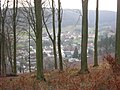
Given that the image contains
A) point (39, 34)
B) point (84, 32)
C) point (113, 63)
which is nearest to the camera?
point (113, 63)

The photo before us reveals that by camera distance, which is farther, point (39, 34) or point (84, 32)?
point (84, 32)

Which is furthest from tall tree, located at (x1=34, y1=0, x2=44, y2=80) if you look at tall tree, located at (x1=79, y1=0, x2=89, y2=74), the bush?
the bush

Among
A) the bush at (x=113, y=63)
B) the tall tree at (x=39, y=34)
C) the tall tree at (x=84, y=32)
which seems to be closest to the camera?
the bush at (x=113, y=63)

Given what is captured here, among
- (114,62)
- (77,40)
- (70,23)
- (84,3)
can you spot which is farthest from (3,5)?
(70,23)

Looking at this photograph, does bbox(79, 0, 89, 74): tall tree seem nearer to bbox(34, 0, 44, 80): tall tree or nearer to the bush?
bbox(34, 0, 44, 80): tall tree

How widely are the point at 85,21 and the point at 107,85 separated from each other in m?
7.40

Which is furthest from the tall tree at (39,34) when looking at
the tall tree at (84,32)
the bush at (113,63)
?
the bush at (113,63)

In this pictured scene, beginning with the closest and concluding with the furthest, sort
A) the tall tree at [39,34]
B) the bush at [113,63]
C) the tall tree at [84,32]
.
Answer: the bush at [113,63] → the tall tree at [39,34] → the tall tree at [84,32]

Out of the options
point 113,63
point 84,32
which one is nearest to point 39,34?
point 84,32

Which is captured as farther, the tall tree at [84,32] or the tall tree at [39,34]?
the tall tree at [84,32]

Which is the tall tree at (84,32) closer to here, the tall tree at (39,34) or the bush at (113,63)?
the tall tree at (39,34)

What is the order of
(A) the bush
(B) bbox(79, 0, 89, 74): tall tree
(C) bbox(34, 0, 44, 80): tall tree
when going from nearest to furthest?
(A) the bush
(C) bbox(34, 0, 44, 80): tall tree
(B) bbox(79, 0, 89, 74): tall tree

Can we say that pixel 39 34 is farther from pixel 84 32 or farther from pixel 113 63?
pixel 113 63

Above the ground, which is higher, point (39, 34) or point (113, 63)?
point (39, 34)
